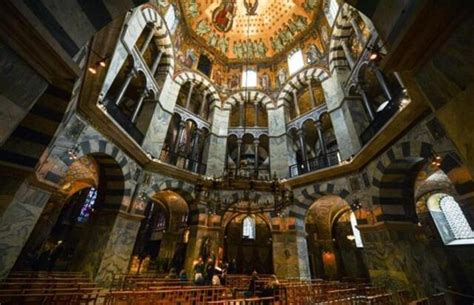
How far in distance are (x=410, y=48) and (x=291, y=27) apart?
16476 mm

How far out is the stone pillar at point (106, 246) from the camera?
7297 mm

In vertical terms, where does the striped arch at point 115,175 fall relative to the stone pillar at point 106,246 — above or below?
above

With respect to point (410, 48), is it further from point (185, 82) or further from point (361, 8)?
point (185, 82)

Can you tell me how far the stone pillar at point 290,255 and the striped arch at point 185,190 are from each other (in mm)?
4151

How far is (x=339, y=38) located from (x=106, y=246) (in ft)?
50.8

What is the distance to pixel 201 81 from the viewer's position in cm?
1472

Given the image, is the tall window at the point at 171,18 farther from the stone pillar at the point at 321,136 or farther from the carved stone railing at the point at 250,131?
the stone pillar at the point at 321,136

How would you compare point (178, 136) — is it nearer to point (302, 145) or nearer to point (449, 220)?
point (302, 145)

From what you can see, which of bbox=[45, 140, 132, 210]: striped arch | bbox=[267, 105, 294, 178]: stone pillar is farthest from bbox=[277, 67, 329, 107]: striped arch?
bbox=[45, 140, 132, 210]: striped arch

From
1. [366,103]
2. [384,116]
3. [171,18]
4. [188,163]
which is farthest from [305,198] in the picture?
Result: [171,18]

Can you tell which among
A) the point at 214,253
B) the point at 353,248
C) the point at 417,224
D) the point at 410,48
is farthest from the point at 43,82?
the point at 353,248

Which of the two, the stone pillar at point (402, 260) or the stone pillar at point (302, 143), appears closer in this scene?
the stone pillar at point (402, 260)

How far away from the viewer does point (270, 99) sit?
49.8ft

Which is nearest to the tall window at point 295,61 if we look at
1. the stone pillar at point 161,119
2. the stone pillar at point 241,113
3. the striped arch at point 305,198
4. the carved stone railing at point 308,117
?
the carved stone railing at point 308,117
